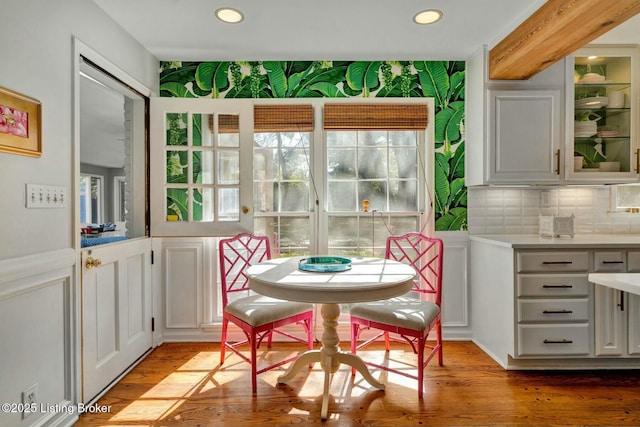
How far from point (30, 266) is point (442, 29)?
2.78 m

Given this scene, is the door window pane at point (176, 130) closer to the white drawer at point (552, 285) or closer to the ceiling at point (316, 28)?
the ceiling at point (316, 28)

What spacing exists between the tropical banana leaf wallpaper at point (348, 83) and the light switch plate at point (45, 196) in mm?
1465

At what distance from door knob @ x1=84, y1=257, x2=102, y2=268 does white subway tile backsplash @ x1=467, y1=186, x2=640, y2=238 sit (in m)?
2.80

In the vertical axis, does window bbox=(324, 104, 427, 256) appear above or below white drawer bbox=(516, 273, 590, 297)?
above

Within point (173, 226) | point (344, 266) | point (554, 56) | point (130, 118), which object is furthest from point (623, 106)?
point (130, 118)

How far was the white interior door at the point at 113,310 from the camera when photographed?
2.04m

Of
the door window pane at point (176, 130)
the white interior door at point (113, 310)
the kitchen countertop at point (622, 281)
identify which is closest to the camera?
the kitchen countertop at point (622, 281)

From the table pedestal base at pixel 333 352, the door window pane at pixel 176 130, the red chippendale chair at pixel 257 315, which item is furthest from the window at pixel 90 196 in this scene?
the table pedestal base at pixel 333 352

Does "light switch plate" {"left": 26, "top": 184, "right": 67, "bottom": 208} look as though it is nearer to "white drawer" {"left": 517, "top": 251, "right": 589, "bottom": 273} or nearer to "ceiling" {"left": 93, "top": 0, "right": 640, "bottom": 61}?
"ceiling" {"left": 93, "top": 0, "right": 640, "bottom": 61}

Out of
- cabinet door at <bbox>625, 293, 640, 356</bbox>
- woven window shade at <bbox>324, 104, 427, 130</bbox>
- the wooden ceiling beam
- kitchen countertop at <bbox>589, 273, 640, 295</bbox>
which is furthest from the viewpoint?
woven window shade at <bbox>324, 104, 427, 130</bbox>

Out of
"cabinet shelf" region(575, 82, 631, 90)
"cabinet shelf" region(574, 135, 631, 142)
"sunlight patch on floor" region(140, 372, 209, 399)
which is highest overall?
"cabinet shelf" region(575, 82, 631, 90)

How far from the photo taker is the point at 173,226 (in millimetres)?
2744

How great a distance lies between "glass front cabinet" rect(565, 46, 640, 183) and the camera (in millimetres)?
2676

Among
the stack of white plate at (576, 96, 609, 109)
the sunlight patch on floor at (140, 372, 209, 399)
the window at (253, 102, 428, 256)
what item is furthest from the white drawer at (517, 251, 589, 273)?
the sunlight patch on floor at (140, 372, 209, 399)
